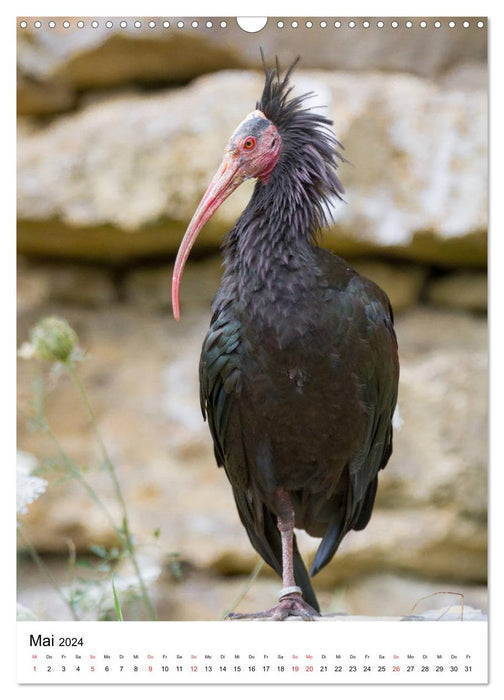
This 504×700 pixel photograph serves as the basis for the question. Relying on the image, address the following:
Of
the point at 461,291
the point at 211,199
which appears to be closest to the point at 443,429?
the point at 461,291

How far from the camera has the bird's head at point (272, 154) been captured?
2.50 meters

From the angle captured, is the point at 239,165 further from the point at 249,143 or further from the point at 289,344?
the point at 289,344

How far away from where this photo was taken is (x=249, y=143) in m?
2.48

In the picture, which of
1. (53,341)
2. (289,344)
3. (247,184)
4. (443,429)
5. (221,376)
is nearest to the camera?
(289,344)

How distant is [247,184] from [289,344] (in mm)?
1929

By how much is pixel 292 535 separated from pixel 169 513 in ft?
5.99

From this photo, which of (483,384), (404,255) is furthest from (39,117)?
(483,384)

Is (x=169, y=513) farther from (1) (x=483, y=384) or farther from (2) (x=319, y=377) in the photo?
(2) (x=319, y=377)

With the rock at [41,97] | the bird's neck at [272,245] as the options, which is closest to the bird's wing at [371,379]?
the bird's neck at [272,245]

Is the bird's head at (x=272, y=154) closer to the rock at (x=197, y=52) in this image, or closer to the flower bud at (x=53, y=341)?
the flower bud at (x=53, y=341)

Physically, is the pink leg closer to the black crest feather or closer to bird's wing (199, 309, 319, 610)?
bird's wing (199, 309, 319, 610)

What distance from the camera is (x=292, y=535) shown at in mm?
2703

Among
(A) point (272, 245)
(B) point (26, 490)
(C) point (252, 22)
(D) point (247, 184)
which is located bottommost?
(B) point (26, 490)
